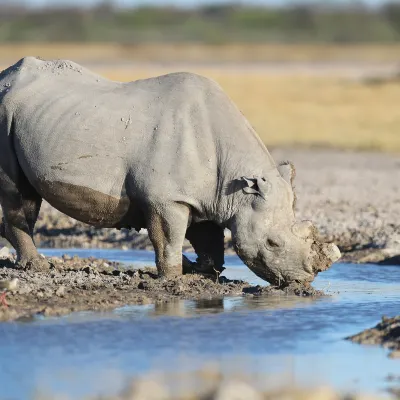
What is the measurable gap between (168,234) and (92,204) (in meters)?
0.73

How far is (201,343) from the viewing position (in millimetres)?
8938

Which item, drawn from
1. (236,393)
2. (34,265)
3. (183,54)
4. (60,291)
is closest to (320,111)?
(34,265)

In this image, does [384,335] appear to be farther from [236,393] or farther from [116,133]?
[116,133]

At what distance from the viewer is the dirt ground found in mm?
13750

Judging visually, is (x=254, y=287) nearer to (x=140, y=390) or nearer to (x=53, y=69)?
(x=53, y=69)

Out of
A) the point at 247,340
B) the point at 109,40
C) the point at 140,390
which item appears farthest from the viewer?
the point at 109,40

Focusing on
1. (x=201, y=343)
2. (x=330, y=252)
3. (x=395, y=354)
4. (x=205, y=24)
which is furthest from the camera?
(x=205, y=24)

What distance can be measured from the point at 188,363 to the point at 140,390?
91 cm

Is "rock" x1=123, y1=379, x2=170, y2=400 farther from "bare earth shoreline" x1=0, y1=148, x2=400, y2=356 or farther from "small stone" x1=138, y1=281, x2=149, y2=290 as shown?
"small stone" x1=138, y1=281, x2=149, y2=290

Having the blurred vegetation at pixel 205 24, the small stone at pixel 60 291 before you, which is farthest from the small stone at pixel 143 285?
the blurred vegetation at pixel 205 24

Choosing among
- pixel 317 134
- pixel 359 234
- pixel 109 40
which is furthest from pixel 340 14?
pixel 359 234

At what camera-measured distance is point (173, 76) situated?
1120cm

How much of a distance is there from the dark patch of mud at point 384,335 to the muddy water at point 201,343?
105 millimetres

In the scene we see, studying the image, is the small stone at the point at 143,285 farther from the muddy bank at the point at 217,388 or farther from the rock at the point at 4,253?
the muddy bank at the point at 217,388
